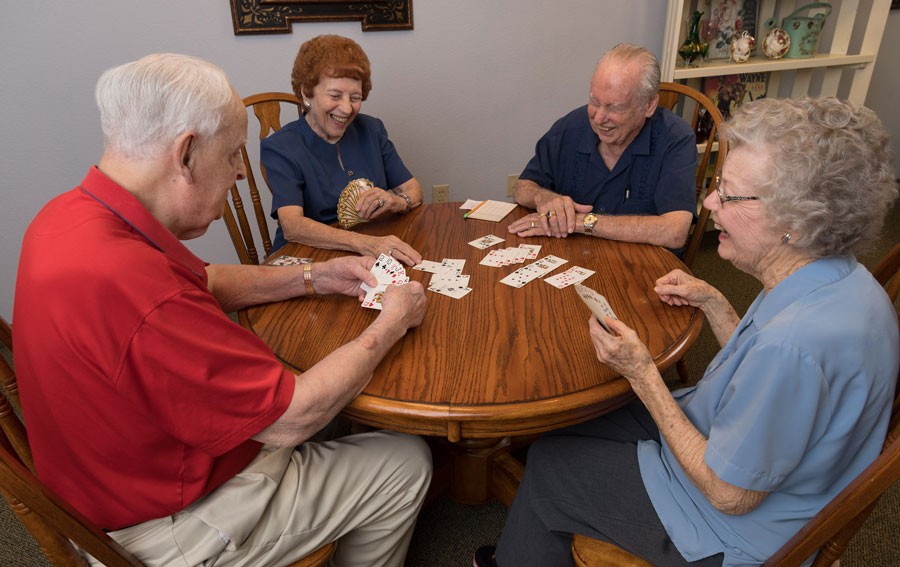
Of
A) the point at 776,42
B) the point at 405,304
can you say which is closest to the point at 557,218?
the point at 405,304

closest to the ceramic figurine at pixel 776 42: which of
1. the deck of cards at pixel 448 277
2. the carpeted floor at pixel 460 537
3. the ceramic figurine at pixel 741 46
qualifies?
the ceramic figurine at pixel 741 46

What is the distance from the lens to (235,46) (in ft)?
8.80

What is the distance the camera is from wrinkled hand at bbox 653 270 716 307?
1380 mm

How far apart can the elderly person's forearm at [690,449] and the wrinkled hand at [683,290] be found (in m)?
0.36

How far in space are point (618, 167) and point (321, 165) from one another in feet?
3.67

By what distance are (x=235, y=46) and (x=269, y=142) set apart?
1059 mm

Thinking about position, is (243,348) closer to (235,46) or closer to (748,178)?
(748,178)

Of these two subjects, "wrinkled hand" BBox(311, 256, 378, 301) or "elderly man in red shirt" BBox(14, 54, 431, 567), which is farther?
"wrinkled hand" BBox(311, 256, 378, 301)

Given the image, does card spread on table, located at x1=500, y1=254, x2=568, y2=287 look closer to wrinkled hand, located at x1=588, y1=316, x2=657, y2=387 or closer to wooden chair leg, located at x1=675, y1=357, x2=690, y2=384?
wrinkled hand, located at x1=588, y1=316, x2=657, y2=387

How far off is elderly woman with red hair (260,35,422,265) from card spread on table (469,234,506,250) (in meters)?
0.32

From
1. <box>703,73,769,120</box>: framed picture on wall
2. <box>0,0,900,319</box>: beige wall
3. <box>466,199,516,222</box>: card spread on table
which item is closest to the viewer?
<box>466,199,516,222</box>: card spread on table

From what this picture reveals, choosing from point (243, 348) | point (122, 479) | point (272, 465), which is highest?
point (243, 348)

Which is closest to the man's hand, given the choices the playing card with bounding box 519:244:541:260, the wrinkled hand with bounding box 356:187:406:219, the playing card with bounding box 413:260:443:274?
the playing card with bounding box 519:244:541:260

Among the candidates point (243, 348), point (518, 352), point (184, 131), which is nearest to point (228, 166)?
point (184, 131)
